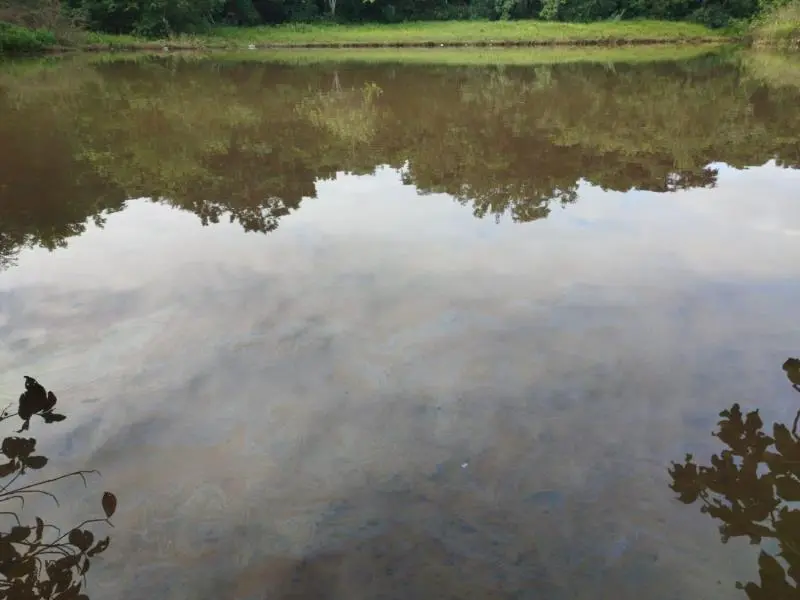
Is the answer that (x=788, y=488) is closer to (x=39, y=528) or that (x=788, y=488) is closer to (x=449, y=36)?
(x=39, y=528)

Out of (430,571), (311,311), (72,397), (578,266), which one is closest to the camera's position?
(430,571)

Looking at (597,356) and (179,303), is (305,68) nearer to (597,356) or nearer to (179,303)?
(179,303)

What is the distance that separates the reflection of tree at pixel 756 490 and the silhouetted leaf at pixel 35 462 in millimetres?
2783

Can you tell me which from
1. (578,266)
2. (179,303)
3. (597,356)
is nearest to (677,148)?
(578,266)

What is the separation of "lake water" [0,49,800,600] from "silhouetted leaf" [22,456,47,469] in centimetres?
9

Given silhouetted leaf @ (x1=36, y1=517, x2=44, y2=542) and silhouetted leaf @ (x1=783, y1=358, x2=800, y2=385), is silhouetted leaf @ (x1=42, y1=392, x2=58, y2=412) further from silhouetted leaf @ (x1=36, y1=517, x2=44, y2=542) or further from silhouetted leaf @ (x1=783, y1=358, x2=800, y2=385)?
silhouetted leaf @ (x1=783, y1=358, x2=800, y2=385)

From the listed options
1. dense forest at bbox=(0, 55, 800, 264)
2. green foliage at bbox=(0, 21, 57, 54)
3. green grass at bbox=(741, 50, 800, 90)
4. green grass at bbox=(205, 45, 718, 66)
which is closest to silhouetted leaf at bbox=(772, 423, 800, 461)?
dense forest at bbox=(0, 55, 800, 264)

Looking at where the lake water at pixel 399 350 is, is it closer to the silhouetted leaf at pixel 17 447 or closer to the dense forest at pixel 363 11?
the silhouetted leaf at pixel 17 447

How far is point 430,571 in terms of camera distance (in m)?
2.23

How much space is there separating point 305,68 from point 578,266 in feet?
56.2

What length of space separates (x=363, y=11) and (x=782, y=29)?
71.0 ft

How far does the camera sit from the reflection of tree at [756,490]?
2178 mm

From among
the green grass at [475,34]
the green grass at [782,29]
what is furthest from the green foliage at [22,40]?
the green grass at [782,29]

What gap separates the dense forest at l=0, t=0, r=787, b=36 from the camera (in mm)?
28438
